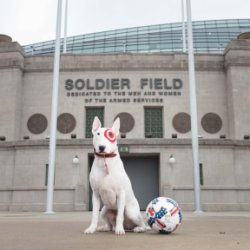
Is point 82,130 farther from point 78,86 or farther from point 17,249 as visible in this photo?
point 17,249

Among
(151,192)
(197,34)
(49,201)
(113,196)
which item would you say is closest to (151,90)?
(151,192)

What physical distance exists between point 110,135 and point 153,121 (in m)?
23.0

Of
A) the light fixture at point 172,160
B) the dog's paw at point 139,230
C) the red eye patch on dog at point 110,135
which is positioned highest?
the light fixture at point 172,160

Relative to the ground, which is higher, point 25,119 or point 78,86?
point 78,86

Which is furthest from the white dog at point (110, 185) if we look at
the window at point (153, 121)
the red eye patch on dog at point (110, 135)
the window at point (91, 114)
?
the window at point (91, 114)

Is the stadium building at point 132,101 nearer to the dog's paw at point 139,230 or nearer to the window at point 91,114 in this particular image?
the window at point 91,114

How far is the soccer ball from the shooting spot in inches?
305

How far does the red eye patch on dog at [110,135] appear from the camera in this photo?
7.92 metres

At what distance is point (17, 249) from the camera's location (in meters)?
5.51

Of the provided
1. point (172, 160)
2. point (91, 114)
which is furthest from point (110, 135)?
point (91, 114)

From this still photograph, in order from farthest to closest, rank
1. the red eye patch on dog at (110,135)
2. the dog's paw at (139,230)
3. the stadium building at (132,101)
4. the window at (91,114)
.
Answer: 1. the window at (91,114)
2. the stadium building at (132,101)
3. the dog's paw at (139,230)
4. the red eye patch on dog at (110,135)

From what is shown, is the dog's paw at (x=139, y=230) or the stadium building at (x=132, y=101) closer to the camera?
the dog's paw at (x=139, y=230)

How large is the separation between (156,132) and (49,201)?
1247cm

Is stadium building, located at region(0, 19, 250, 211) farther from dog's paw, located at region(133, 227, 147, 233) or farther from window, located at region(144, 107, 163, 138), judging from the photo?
dog's paw, located at region(133, 227, 147, 233)
